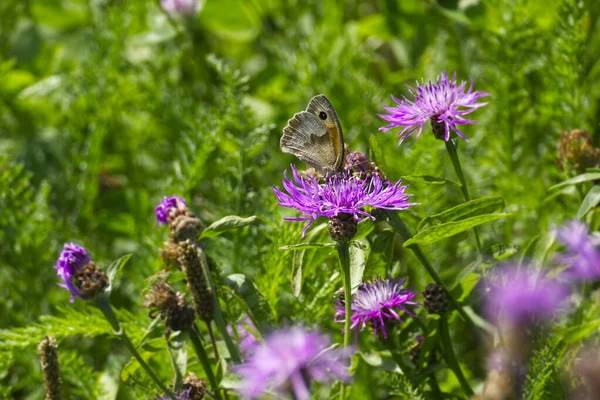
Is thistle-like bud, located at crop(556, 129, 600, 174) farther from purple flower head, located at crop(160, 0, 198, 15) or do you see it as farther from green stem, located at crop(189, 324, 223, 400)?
purple flower head, located at crop(160, 0, 198, 15)

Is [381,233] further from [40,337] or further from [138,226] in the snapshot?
[138,226]

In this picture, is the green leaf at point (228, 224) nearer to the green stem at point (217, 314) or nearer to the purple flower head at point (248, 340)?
the green stem at point (217, 314)

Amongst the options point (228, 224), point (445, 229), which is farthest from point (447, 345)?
point (228, 224)

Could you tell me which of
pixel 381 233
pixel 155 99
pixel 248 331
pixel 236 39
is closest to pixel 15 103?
pixel 155 99

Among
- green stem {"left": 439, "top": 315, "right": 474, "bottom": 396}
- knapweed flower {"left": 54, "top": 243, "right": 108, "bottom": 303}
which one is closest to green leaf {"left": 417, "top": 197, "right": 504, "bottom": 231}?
green stem {"left": 439, "top": 315, "right": 474, "bottom": 396}

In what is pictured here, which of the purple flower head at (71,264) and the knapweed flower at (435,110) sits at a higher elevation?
the knapweed flower at (435,110)

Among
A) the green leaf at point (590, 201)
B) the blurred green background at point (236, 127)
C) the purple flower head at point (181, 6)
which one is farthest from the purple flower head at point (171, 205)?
the purple flower head at point (181, 6)

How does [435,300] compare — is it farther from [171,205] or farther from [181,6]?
[181,6]
